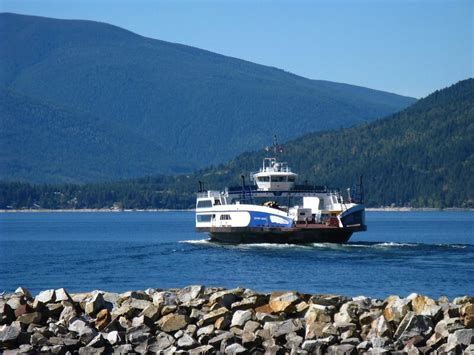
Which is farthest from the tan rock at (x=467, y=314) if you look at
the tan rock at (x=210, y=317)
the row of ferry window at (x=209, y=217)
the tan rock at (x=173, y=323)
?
the row of ferry window at (x=209, y=217)

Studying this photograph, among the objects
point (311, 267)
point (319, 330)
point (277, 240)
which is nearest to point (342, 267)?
point (311, 267)

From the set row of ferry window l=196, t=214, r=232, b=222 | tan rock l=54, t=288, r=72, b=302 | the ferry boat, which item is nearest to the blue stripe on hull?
the ferry boat

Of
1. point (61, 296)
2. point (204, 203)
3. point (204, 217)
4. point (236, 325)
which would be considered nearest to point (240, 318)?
point (236, 325)

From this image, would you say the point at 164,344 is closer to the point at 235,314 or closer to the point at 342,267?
the point at 235,314

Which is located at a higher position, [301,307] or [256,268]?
[301,307]

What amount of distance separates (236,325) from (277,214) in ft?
144

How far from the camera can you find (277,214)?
75312 mm

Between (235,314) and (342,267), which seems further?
(342,267)

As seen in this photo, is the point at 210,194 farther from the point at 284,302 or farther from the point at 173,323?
the point at 173,323

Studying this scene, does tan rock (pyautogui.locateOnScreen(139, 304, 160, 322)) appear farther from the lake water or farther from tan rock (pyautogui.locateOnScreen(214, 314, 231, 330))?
the lake water

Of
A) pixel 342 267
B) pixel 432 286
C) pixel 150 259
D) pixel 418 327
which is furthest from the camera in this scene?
pixel 150 259

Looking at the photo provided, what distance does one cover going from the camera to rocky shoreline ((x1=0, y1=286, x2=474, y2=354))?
29844mm

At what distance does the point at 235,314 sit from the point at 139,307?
110 inches

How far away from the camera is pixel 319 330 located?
1198 inches
